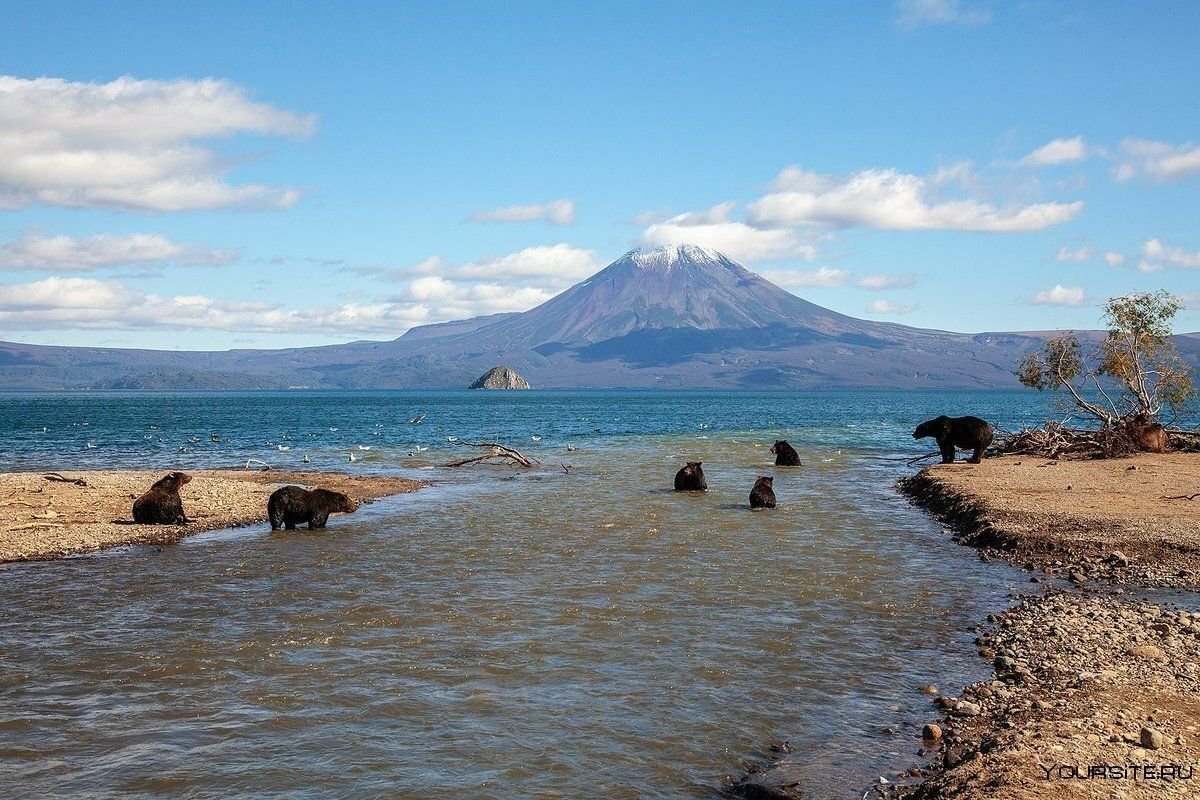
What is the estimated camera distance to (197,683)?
37.1 feet

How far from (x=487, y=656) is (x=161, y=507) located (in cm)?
1457

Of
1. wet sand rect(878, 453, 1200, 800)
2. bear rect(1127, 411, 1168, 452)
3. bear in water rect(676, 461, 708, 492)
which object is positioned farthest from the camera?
bear rect(1127, 411, 1168, 452)

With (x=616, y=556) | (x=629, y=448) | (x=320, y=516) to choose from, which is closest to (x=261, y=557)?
(x=320, y=516)

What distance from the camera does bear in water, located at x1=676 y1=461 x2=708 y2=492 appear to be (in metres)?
32.2

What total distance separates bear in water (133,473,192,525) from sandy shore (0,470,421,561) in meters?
0.34

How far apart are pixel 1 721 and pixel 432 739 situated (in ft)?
16.8

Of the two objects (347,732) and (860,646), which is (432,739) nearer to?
(347,732)

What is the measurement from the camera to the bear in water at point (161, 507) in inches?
902

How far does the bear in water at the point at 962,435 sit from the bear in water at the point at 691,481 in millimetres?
11713

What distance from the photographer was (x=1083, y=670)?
1102cm

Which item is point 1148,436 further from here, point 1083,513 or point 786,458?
point 1083,513

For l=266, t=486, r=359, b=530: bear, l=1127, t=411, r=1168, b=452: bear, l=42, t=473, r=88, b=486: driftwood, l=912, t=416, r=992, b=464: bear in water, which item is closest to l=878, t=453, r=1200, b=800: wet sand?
l=912, t=416, r=992, b=464: bear in water

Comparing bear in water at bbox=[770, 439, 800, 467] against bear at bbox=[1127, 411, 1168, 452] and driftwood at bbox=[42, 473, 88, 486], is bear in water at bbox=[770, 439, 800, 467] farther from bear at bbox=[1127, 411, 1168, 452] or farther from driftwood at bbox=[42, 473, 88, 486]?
driftwood at bbox=[42, 473, 88, 486]

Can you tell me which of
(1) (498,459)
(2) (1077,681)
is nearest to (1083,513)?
(2) (1077,681)
